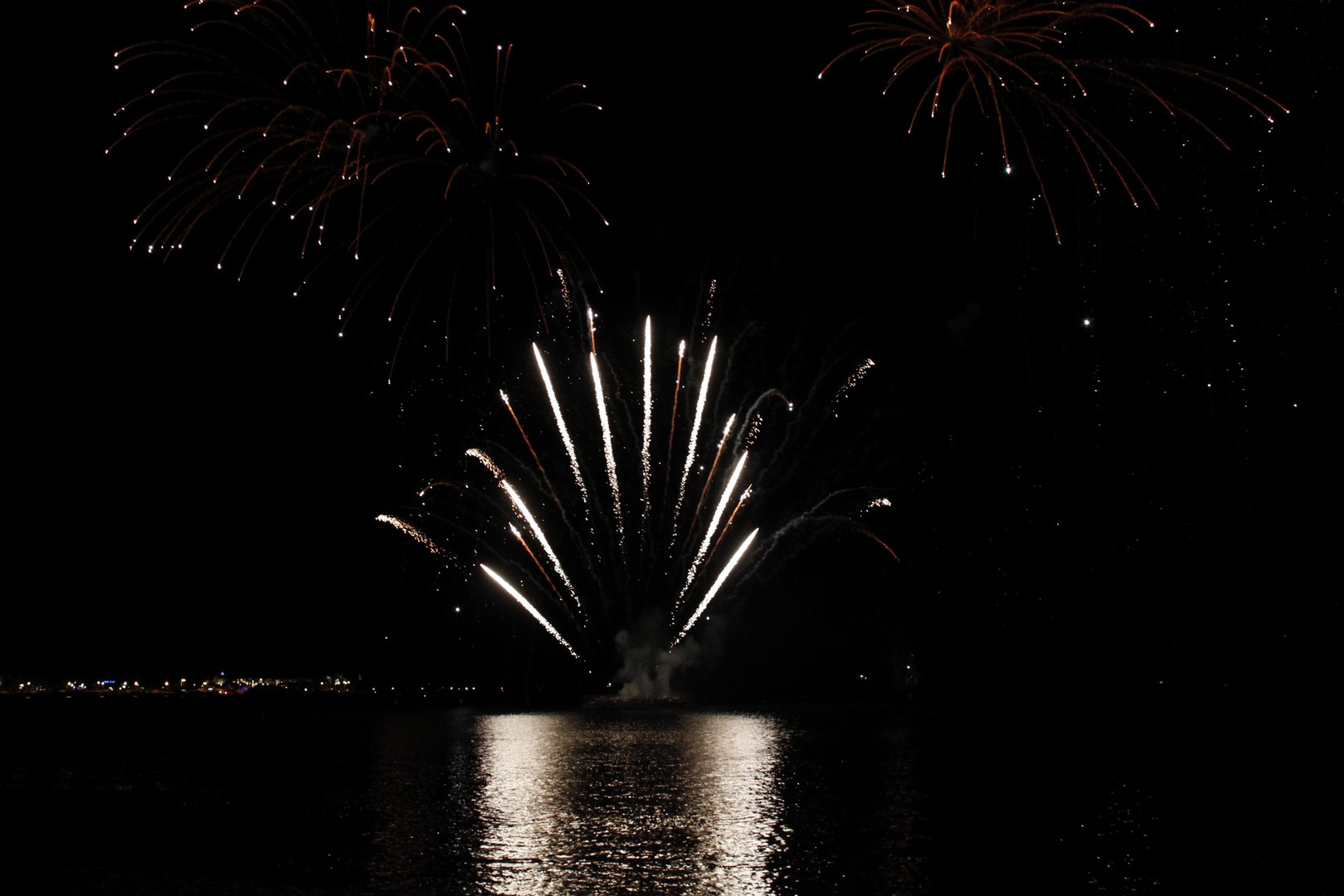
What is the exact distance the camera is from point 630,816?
14203 mm

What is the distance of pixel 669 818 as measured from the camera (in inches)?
547

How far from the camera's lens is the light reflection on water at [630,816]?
10250mm

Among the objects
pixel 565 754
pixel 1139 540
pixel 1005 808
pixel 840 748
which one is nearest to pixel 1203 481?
pixel 1139 540

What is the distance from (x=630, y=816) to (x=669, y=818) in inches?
23.8

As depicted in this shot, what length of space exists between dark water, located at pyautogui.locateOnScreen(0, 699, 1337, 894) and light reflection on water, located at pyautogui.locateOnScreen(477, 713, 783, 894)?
60 mm

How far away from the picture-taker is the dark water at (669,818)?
10289 millimetres

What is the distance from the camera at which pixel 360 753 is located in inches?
1049

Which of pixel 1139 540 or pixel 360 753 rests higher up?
pixel 1139 540

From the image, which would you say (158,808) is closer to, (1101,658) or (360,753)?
(360,753)

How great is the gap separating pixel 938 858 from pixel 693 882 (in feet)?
9.39

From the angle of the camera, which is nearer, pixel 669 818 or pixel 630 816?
pixel 669 818

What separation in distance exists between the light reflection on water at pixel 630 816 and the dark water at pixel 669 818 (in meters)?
0.06

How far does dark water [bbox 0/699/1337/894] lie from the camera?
1029 cm

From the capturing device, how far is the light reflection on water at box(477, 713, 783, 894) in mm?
10250
